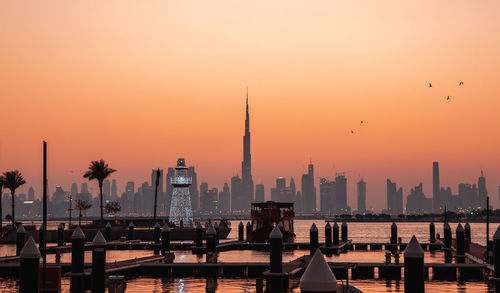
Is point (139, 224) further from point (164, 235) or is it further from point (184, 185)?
point (164, 235)

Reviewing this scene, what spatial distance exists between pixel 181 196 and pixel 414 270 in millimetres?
102933

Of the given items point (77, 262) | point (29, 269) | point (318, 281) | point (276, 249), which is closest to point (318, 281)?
point (318, 281)

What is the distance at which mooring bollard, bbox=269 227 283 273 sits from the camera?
3994 cm

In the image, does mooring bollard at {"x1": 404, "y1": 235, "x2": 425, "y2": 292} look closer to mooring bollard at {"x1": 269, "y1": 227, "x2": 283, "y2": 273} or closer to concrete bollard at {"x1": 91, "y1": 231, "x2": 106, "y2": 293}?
mooring bollard at {"x1": 269, "y1": 227, "x2": 283, "y2": 273}

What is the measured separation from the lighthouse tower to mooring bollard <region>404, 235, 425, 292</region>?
98.0 metres

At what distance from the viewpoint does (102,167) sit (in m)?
130

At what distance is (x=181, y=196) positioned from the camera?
422 ft

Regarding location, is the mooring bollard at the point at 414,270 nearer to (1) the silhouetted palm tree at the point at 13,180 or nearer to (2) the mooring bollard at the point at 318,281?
(2) the mooring bollard at the point at 318,281

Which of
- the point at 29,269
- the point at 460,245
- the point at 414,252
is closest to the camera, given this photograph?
the point at 414,252

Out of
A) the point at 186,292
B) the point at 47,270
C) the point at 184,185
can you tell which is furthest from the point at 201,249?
the point at 184,185

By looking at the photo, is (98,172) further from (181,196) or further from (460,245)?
(460,245)

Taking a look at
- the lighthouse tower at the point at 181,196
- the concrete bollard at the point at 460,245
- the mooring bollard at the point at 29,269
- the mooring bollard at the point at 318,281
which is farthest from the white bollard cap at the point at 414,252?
the lighthouse tower at the point at 181,196

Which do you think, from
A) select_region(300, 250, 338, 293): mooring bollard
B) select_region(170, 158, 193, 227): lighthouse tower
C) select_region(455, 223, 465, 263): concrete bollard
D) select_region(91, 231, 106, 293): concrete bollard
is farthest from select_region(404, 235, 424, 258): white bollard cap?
select_region(170, 158, 193, 227): lighthouse tower

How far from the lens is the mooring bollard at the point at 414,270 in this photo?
1051 inches
